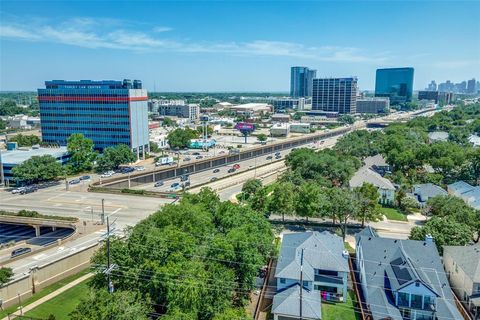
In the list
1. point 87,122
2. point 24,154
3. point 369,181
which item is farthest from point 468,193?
point 87,122

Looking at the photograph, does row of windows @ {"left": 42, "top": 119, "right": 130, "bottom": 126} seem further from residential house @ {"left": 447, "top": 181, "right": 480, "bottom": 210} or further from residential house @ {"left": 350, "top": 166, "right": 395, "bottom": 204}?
residential house @ {"left": 447, "top": 181, "right": 480, "bottom": 210}

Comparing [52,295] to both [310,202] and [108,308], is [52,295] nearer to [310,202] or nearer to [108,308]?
[108,308]

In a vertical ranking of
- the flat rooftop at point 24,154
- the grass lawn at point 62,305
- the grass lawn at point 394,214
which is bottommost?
the grass lawn at point 62,305

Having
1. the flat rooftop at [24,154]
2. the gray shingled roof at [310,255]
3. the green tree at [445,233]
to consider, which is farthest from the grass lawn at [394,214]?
the flat rooftop at [24,154]

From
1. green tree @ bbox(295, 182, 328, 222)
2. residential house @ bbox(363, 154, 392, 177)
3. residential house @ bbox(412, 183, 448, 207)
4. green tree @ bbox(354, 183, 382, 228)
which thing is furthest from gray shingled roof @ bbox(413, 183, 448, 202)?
green tree @ bbox(295, 182, 328, 222)

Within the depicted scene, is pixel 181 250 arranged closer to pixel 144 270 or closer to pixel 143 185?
pixel 144 270

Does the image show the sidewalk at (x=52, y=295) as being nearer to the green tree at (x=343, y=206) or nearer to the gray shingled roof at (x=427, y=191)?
the green tree at (x=343, y=206)
